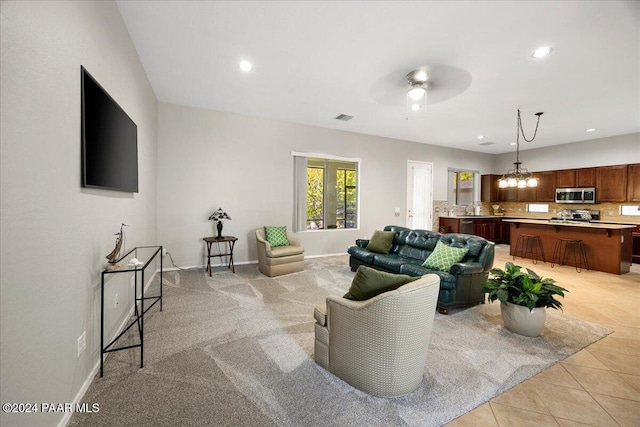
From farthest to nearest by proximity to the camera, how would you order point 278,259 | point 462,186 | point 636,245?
point 462,186 → point 636,245 → point 278,259

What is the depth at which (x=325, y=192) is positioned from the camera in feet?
22.0

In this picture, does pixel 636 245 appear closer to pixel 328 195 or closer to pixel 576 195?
pixel 576 195

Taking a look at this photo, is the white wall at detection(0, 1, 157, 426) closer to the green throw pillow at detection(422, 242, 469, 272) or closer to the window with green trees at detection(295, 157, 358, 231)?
the green throw pillow at detection(422, 242, 469, 272)

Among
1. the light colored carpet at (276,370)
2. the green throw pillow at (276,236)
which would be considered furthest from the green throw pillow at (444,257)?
the green throw pillow at (276,236)

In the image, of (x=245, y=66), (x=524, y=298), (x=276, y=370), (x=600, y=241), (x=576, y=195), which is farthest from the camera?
(x=576, y=195)

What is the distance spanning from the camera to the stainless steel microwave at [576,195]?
23.2ft

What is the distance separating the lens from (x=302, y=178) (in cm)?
614

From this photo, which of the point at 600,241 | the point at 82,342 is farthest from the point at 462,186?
the point at 82,342

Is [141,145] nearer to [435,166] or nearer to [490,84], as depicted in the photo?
[490,84]

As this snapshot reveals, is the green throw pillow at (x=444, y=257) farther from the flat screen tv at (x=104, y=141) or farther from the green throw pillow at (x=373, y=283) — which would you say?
the flat screen tv at (x=104, y=141)

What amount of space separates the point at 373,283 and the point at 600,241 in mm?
6190

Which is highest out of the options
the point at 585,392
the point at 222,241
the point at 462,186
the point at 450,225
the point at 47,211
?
the point at 462,186

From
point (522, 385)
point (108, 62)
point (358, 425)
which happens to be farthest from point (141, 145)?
point (522, 385)

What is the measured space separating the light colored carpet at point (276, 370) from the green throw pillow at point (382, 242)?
164cm
